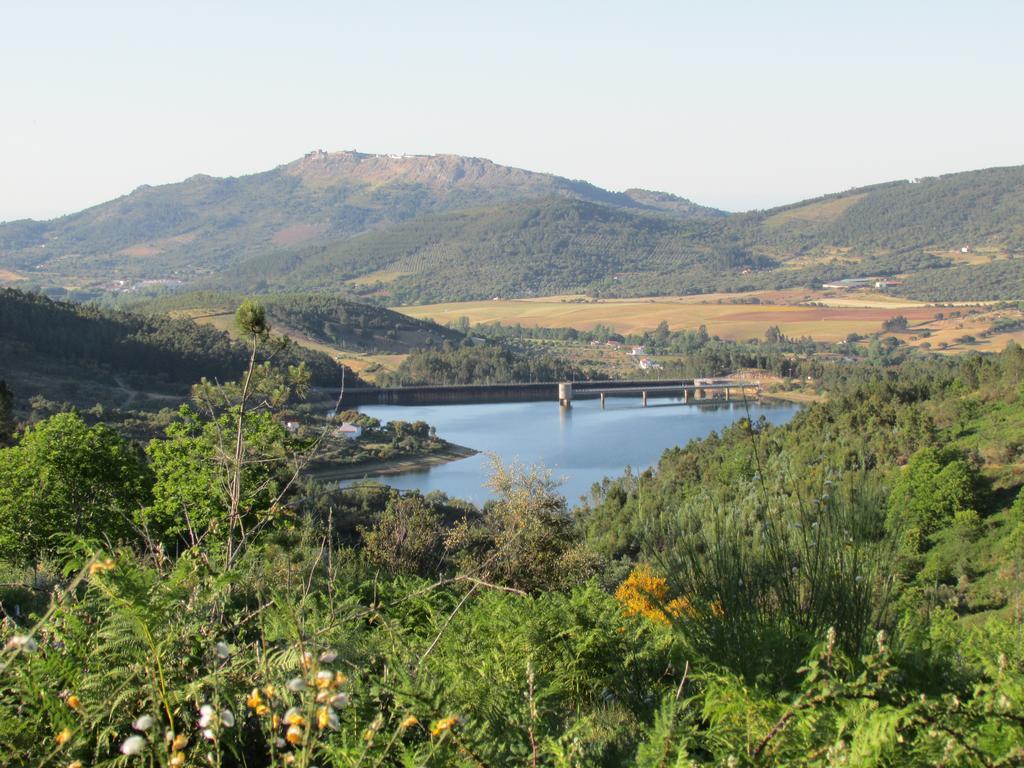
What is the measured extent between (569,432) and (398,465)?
12234 millimetres

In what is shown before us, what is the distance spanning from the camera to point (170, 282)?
169 meters

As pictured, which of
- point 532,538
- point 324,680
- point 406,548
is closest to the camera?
point 324,680

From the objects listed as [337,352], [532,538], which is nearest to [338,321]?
[337,352]

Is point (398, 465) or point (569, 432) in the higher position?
point (398, 465)

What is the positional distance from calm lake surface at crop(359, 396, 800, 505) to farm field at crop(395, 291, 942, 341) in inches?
1229

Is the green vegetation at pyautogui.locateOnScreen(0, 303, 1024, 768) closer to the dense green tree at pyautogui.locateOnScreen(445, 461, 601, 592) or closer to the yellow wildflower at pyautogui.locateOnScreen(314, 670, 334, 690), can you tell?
the yellow wildflower at pyautogui.locateOnScreen(314, 670, 334, 690)

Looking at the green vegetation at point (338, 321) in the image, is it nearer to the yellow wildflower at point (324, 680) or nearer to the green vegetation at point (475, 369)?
the green vegetation at point (475, 369)

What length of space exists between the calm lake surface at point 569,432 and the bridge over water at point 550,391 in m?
Answer: 0.87

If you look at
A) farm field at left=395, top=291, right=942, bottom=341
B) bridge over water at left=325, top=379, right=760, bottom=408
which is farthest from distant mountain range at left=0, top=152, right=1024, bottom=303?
bridge over water at left=325, top=379, right=760, bottom=408

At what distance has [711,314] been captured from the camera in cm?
10281

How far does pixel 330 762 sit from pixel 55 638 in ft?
2.81

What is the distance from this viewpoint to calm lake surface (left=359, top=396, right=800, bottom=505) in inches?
1580

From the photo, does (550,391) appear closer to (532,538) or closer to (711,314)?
(711,314)

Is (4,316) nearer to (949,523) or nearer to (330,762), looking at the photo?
(949,523)
